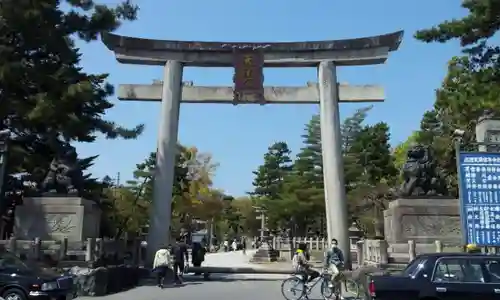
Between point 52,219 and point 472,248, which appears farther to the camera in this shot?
point 52,219

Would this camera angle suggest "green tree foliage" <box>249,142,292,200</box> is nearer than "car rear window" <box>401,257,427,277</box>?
No

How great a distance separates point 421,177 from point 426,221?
1.53 meters

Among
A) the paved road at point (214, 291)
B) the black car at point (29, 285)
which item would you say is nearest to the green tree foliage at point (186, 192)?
the paved road at point (214, 291)

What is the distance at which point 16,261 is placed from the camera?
11625 mm

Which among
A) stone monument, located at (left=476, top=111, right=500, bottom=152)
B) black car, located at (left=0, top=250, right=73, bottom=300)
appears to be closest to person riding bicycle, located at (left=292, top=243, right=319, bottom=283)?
black car, located at (left=0, top=250, right=73, bottom=300)

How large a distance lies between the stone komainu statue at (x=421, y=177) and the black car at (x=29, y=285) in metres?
11.8

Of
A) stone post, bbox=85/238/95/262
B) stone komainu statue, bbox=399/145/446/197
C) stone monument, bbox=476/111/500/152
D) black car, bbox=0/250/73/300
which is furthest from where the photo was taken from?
stone komainu statue, bbox=399/145/446/197

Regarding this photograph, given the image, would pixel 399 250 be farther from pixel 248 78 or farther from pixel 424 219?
pixel 248 78

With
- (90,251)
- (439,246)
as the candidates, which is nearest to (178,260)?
(90,251)

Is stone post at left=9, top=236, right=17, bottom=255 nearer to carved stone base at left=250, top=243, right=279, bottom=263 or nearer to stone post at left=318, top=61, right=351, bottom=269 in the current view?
stone post at left=318, top=61, right=351, bottom=269

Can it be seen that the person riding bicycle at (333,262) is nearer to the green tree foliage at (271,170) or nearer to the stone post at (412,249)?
the stone post at (412,249)

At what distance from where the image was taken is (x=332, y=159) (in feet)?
69.5

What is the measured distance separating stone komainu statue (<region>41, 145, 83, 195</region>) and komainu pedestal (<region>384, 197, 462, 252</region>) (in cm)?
1080

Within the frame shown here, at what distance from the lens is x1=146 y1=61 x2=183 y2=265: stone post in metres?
20.5
